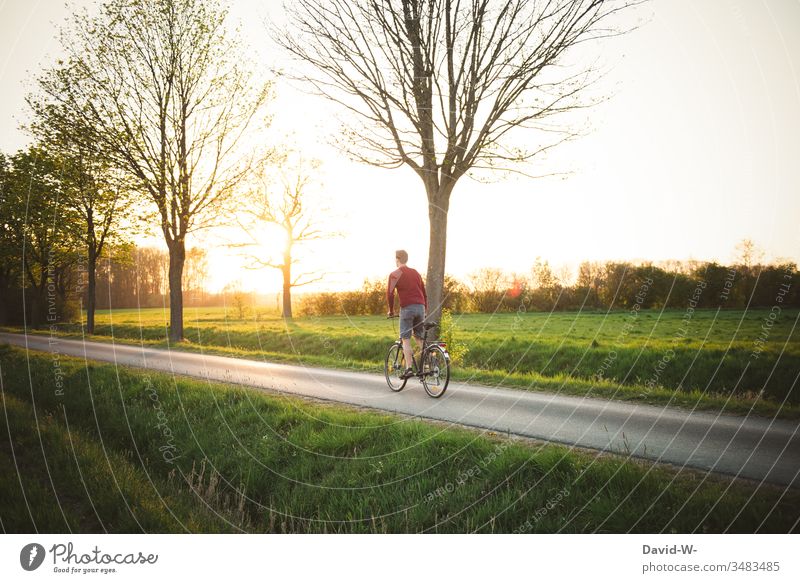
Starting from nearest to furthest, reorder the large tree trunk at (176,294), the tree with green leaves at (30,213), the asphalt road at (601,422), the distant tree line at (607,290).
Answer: the distant tree line at (607,290), the tree with green leaves at (30,213), the asphalt road at (601,422), the large tree trunk at (176,294)

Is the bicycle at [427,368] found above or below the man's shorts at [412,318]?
below

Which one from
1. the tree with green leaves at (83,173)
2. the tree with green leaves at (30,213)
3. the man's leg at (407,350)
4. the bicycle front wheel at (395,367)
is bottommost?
the bicycle front wheel at (395,367)

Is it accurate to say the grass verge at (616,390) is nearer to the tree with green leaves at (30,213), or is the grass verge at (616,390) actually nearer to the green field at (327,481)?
the green field at (327,481)

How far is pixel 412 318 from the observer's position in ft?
26.3

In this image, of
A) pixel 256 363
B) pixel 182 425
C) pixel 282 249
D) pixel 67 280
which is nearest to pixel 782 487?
pixel 182 425

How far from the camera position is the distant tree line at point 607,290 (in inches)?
143

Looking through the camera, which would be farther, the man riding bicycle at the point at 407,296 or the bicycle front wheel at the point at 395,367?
the bicycle front wheel at the point at 395,367

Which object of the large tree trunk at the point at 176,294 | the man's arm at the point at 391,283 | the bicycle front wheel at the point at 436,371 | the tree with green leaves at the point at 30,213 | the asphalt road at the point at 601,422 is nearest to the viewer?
the tree with green leaves at the point at 30,213

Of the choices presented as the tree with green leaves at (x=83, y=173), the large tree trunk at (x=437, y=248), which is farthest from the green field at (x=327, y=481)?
the large tree trunk at (x=437, y=248)

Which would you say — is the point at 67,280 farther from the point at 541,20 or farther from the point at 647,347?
the point at 647,347

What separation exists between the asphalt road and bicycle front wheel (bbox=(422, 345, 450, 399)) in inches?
6.7

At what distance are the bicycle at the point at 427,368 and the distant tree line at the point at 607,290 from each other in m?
3.24

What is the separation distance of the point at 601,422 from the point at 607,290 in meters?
7.80

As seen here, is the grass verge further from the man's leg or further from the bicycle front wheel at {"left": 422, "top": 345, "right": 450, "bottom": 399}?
the man's leg
